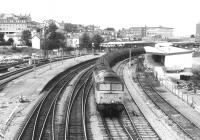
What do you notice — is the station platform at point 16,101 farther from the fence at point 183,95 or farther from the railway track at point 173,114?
the fence at point 183,95

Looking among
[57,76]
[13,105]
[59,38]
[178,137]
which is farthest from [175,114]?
[59,38]

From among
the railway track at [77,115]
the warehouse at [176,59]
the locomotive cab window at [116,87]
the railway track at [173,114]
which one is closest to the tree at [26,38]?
the warehouse at [176,59]

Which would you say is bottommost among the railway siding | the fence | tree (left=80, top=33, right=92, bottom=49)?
the railway siding

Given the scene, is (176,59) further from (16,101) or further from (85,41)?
(85,41)

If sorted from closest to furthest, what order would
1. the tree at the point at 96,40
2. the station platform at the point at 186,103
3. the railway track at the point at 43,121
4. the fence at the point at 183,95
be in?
the railway track at the point at 43,121
the station platform at the point at 186,103
the fence at the point at 183,95
the tree at the point at 96,40

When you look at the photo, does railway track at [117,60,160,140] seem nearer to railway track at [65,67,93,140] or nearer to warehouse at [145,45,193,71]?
railway track at [65,67,93,140]

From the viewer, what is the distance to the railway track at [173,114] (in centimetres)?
1905

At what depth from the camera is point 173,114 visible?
2345 centimetres

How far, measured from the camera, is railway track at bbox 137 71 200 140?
62.5 feet

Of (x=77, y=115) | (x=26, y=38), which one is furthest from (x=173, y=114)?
(x=26, y=38)

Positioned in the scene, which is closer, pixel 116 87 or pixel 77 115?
pixel 116 87

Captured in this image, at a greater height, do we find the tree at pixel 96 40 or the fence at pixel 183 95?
the tree at pixel 96 40

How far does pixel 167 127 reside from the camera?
790 inches

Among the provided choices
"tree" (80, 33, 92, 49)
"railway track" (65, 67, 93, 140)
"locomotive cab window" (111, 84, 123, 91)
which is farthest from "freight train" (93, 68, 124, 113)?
"tree" (80, 33, 92, 49)
